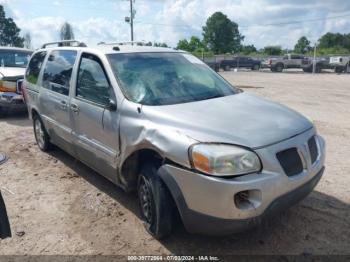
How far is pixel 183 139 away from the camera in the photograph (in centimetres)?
290

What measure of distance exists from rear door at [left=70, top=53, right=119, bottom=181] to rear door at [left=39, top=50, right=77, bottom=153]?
0.26 metres

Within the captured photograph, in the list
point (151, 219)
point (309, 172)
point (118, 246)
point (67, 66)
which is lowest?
point (118, 246)

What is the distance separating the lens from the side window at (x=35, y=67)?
579 centimetres

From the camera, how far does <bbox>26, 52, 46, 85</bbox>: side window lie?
579cm

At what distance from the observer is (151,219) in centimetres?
333

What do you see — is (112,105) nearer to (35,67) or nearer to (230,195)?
(230,195)

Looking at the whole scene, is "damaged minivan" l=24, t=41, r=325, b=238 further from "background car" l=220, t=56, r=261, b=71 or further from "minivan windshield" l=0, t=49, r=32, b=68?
"background car" l=220, t=56, r=261, b=71

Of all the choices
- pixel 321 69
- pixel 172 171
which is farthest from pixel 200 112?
pixel 321 69

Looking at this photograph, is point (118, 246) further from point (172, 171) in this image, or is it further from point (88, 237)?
point (172, 171)

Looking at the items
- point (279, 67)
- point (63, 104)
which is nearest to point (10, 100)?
point (63, 104)

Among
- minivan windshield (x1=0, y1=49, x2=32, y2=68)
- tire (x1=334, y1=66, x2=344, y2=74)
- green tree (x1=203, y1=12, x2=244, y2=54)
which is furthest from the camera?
green tree (x1=203, y1=12, x2=244, y2=54)

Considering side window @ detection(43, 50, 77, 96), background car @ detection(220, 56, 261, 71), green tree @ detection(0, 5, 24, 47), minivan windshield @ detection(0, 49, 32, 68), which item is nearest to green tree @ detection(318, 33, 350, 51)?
background car @ detection(220, 56, 261, 71)

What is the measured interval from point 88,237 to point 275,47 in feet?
233

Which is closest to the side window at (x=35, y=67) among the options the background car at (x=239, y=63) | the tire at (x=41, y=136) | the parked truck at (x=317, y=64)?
the tire at (x=41, y=136)
